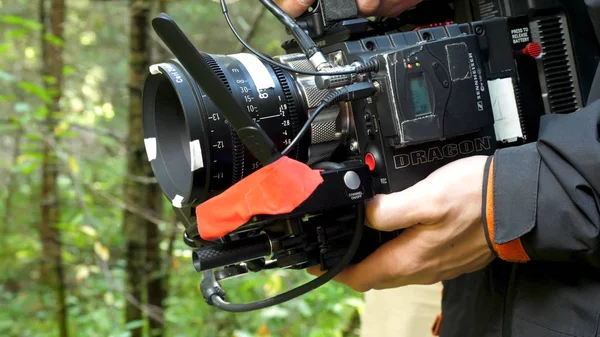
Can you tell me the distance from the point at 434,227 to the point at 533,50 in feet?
1.42

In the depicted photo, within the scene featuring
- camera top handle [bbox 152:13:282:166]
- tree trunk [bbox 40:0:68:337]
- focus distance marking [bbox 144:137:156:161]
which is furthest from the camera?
tree trunk [bbox 40:0:68:337]

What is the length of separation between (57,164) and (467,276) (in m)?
2.61

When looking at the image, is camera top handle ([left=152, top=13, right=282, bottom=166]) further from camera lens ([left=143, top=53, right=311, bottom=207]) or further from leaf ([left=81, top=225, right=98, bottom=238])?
leaf ([left=81, top=225, right=98, bottom=238])

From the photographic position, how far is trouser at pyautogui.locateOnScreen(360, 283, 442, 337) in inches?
78.4

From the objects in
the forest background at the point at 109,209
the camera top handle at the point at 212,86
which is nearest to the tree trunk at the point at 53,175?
the forest background at the point at 109,209

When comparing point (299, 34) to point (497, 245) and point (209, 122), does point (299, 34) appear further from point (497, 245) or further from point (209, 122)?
point (497, 245)

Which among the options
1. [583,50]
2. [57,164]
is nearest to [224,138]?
[583,50]

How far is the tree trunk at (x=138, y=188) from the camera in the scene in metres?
2.81

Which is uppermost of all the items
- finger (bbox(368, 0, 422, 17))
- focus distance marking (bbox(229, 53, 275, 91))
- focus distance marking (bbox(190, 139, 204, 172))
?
finger (bbox(368, 0, 422, 17))

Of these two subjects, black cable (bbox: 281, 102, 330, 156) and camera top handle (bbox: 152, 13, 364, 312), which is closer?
camera top handle (bbox: 152, 13, 364, 312)

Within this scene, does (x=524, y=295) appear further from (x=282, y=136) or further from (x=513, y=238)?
(x=282, y=136)

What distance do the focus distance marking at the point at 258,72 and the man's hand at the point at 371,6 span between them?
18 cm

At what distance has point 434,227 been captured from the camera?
110 cm

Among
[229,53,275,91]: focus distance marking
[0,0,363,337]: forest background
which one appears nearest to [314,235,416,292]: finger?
[229,53,275,91]: focus distance marking
